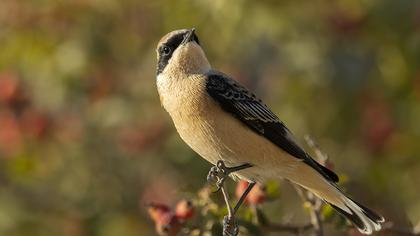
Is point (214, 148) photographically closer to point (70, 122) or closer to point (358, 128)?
point (358, 128)

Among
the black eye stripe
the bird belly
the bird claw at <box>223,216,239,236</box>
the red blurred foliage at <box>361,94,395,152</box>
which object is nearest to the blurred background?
the red blurred foliage at <box>361,94,395,152</box>

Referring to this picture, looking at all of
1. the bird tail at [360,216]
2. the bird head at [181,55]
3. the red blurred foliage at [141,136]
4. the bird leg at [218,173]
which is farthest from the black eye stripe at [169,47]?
the red blurred foliage at [141,136]

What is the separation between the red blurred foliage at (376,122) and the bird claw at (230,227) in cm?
346

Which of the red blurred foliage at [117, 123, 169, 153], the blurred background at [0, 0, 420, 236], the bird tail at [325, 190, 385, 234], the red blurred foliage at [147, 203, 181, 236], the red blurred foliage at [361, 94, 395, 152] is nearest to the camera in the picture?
the red blurred foliage at [147, 203, 181, 236]

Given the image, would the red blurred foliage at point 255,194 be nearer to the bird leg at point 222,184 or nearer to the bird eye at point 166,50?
the bird leg at point 222,184

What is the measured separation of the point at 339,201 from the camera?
617cm

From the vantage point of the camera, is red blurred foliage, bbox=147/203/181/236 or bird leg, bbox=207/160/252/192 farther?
red blurred foliage, bbox=147/203/181/236

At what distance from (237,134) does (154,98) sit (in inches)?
125

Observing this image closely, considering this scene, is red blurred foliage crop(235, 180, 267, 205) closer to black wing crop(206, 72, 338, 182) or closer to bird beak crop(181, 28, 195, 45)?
black wing crop(206, 72, 338, 182)

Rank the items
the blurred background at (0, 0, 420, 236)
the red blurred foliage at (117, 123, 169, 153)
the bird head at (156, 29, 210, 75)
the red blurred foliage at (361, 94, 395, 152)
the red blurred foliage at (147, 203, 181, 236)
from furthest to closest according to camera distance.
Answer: the red blurred foliage at (117, 123, 169, 153) < the red blurred foliage at (361, 94, 395, 152) < the blurred background at (0, 0, 420, 236) < the bird head at (156, 29, 210, 75) < the red blurred foliage at (147, 203, 181, 236)

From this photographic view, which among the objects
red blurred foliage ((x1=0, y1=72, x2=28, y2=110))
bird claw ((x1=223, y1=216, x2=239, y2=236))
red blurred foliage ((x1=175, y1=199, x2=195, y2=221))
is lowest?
red blurred foliage ((x1=0, y1=72, x2=28, y2=110))

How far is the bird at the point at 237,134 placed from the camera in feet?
19.5

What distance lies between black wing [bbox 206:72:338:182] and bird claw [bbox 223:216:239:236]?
34.8 inches

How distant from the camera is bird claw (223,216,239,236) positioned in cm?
537
